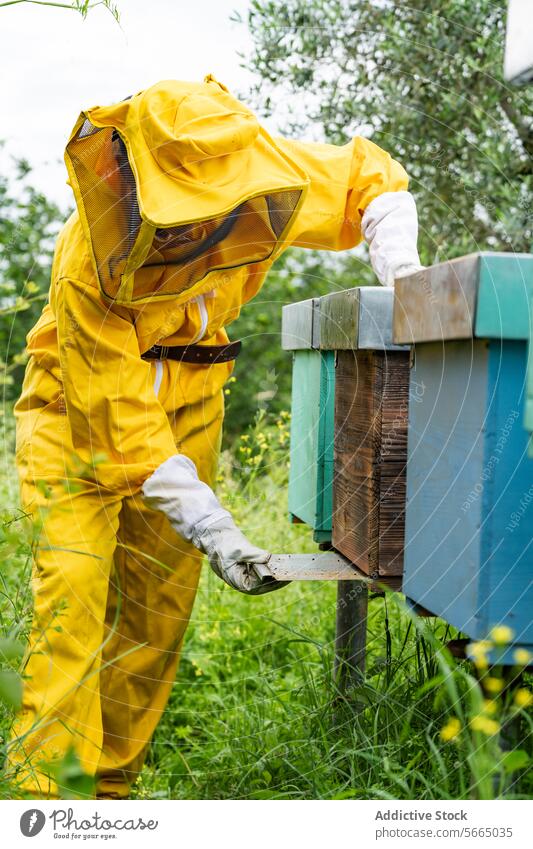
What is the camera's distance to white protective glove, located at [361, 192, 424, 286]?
223cm

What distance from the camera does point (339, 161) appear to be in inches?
95.5

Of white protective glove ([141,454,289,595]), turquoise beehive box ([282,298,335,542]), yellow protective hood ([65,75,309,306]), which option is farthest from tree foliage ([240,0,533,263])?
white protective glove ([141,454,289,595])

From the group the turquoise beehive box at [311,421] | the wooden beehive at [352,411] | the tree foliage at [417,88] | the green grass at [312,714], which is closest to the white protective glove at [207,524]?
the green grass at [312,714]

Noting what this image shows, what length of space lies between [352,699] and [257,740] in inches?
15.0

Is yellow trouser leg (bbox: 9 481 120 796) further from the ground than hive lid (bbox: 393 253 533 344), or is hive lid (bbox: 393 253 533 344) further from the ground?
hive lid (bbox: 393 253 533 344)

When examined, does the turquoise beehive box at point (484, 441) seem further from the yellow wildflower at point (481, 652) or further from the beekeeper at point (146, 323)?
the beekeeper at point (146, 323)

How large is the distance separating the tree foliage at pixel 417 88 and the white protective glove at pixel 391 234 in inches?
31.8

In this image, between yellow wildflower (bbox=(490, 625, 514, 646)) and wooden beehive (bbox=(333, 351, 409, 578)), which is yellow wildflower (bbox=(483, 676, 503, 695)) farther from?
wooden beehive (bbox=(333, 351, 409, 578))

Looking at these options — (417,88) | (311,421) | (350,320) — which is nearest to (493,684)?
(350,320)

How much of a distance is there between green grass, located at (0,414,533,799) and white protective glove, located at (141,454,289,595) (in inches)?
5.7

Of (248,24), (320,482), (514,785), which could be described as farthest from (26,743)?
(248,24)

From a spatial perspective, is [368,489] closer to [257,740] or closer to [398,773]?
[398,773]

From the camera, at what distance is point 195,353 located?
261 centimetres
